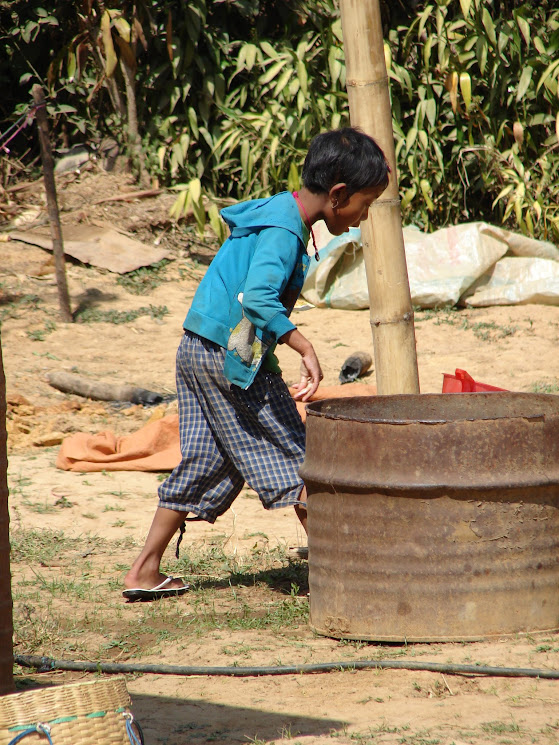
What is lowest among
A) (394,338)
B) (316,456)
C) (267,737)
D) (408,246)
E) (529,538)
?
(267,737)

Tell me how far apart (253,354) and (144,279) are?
5.66 m

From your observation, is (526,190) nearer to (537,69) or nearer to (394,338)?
(537,69)

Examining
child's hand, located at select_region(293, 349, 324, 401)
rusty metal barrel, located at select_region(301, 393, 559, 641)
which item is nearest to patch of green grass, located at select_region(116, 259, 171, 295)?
child's hand, located at select_region(293, 349, 324, 401)

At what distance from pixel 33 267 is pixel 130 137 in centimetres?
207

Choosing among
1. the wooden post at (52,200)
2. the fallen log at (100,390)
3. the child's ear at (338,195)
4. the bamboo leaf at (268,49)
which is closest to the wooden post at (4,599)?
the child's ear at (338,195)

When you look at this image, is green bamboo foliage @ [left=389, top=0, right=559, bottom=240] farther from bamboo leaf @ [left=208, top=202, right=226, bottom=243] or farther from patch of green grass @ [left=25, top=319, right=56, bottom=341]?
patch of green grass @ [left=25, top=319, right=56, bottom=341]

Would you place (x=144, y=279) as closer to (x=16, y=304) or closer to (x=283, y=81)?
(x=16, y=304)

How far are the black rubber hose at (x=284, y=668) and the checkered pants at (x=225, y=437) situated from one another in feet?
2.29

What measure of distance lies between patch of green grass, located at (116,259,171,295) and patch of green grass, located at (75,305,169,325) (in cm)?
40

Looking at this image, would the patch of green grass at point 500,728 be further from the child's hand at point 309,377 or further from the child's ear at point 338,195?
the child's ear at point 338,195

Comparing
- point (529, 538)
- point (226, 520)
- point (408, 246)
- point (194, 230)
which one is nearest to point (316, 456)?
point (529, 538)

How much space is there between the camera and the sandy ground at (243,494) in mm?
2119

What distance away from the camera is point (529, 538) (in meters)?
2.63

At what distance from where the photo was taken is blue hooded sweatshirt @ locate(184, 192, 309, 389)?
2801mm
